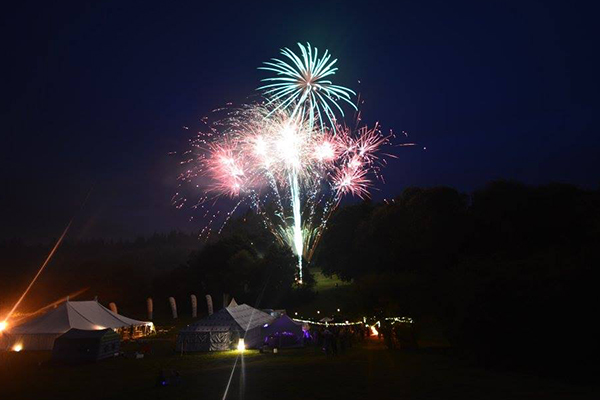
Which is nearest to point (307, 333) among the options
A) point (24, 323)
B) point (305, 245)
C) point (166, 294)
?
point (24, 323)

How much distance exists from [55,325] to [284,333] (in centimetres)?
1571

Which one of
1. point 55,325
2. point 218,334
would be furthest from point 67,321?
point 218,334

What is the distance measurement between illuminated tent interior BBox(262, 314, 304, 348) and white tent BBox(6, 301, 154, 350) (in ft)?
37.9

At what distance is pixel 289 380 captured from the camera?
15.1 m

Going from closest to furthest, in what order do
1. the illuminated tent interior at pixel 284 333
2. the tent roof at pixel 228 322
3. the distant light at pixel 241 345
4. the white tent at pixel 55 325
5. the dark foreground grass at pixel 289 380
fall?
the dark foreground grass at pixel 289 380
the distant light at pixel 241 345
the tent roof at pixel 228 322
the white tent at pixel 55 325
the illuminated tent interior at pixel 284 333

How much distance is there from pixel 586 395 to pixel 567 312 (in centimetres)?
494

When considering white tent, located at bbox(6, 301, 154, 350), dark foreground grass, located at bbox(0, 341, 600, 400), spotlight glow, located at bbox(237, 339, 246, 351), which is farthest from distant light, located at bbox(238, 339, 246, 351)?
white tent, located at bbox(6, 301, 154, 350)

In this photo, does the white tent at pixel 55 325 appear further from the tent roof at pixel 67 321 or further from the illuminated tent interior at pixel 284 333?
the illuminated tent interior at pixel 284 333

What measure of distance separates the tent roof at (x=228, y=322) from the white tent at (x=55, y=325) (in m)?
7.12

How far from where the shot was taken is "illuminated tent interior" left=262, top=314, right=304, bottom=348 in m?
28.0

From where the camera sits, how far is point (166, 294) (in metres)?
68.1

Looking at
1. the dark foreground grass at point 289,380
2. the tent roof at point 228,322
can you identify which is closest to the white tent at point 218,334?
the tent roof at point 228,322

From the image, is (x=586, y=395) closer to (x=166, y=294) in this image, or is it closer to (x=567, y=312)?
(x=567, y=312)

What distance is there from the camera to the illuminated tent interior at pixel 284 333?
28.0m
